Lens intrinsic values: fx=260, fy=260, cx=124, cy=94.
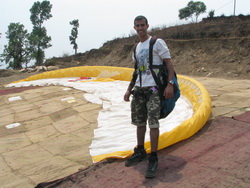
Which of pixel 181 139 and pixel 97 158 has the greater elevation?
pixel 181 139

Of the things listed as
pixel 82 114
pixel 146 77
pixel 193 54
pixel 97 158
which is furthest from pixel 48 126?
pixel 193 54

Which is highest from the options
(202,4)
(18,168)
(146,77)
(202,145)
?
(202,4)

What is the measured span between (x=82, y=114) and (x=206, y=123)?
2.63m

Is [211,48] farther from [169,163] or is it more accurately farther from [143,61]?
[169,163]

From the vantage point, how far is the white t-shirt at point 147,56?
2.21m

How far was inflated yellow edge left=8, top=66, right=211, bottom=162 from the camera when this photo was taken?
2.64 metres

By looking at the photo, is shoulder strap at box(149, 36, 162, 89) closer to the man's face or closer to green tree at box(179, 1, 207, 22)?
the man's face

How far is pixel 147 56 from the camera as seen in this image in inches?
89.4

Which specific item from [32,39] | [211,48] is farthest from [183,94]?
[32,39]

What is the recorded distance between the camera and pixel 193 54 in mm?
12062

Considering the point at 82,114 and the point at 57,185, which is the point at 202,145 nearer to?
the point at 57,185

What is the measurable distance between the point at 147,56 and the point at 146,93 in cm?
32

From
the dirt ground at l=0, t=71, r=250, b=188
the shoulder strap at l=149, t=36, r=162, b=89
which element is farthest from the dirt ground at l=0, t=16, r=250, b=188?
the shoulder strap at l=149, t=36, r=162, b=89

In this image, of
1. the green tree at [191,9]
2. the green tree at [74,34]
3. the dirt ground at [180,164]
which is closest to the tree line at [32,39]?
the green tree at [74,34]
